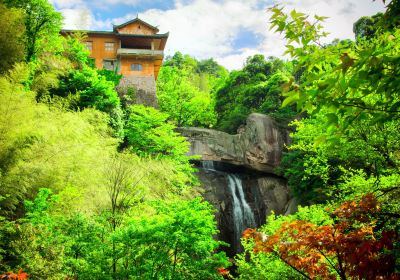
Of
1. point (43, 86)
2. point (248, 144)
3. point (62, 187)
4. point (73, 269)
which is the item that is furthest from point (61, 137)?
point (248, 144)

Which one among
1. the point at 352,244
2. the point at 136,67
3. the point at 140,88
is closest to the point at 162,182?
the point at 352,244

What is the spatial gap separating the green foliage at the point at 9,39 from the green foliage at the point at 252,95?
17.2 metres

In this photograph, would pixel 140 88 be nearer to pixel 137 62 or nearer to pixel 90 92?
pixel 137 62

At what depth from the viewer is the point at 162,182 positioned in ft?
43.5

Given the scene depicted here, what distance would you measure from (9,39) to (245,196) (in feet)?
55.4

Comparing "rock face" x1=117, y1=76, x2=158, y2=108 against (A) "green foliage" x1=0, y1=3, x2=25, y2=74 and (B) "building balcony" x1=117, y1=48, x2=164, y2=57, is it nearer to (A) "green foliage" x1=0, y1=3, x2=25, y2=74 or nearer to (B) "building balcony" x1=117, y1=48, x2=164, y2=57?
(B) "building balcony" x1=117, y1=48, x2=164, y2=57

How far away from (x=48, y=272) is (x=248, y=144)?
63.9ft

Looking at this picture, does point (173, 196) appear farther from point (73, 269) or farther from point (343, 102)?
point (343, 102)

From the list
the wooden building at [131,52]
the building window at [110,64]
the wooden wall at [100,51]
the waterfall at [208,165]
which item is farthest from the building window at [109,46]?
the waterfall at [208,165]

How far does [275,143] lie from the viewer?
80.2 feet

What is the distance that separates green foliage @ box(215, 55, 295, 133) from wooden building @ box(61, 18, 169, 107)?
6.96 meters

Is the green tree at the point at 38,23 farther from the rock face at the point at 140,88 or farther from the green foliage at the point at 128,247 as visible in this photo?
the green foliage at the point at 128,247

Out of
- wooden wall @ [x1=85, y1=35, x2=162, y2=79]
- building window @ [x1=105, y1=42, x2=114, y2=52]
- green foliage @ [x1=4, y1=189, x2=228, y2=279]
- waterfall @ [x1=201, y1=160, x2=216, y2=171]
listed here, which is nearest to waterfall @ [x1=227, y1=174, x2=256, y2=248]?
waterfall @ [x1=201, y1=160, x2=216, y2=171]

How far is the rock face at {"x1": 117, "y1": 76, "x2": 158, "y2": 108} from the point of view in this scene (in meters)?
26.5
